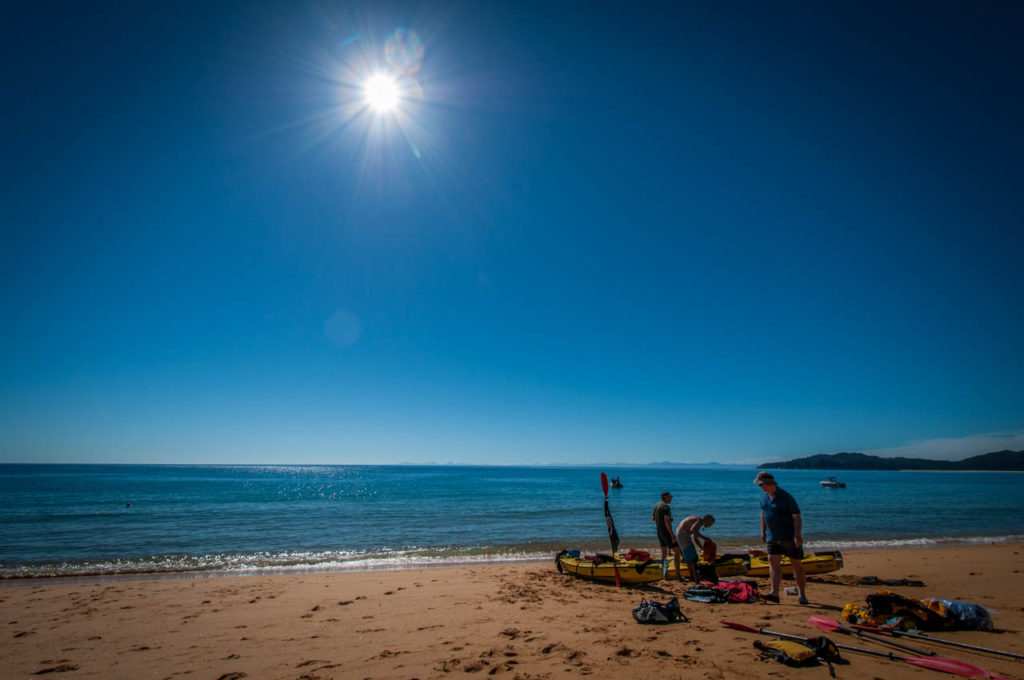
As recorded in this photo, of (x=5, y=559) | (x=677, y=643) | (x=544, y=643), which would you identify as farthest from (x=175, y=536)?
(x=677, y=643)

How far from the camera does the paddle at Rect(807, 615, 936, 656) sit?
19.3ft

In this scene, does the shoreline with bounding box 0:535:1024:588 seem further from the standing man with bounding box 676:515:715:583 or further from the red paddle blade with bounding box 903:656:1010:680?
the red paddle blade with bounding box 903:656:1010:680

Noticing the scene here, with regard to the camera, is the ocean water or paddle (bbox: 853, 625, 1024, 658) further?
the ocean water

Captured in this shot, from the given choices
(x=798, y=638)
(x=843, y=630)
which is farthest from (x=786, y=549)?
(x=798, y=638)

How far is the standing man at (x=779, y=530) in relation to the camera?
26.6ft

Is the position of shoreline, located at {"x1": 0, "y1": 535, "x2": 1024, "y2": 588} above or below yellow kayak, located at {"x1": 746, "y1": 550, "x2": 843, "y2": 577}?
below

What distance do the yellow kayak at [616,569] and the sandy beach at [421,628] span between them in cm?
33

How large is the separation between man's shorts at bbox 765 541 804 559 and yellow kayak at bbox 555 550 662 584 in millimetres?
2940

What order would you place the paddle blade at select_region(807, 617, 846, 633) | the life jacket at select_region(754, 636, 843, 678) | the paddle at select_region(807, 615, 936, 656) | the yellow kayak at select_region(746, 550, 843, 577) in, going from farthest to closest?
the yellow kayak at select_region(746, 550, 843, 577), the paddle blade at select_region(807, 617, 846, 633), the paddle at select_region(807, 615, 936, 656), the life jacket at select_region(754, 636, 843, 678)

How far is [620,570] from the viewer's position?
424 inches

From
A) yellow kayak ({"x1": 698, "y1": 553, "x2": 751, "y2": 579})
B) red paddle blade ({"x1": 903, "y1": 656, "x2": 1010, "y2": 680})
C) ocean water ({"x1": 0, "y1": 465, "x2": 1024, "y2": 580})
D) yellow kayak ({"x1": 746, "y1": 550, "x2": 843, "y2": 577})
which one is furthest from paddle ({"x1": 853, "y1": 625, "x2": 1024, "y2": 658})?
ocean water ({"x1": 0, "y1": 465, "x2": 1024, "y2": 580})

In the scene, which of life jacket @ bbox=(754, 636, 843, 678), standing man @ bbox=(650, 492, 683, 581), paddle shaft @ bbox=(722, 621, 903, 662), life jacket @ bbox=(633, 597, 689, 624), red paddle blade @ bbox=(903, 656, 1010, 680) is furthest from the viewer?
standing man @ bbox=(650, 492, 683, 581)

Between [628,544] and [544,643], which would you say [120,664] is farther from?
[628,544]

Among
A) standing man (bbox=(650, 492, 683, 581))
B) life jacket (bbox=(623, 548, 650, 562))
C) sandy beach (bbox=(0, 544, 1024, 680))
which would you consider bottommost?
sandy beach (bbox=(0, 544, 1024, 680))
